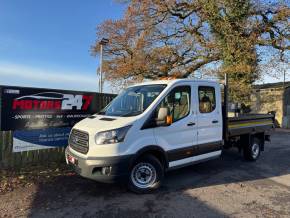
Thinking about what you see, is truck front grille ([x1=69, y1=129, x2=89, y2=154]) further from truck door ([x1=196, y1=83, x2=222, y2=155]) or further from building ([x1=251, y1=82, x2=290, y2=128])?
building ([x1=251, y1=82, x2=290, y2=128])

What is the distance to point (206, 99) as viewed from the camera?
6223mm

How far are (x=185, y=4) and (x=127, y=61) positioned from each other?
245 inches

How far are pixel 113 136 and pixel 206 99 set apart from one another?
2.68 m

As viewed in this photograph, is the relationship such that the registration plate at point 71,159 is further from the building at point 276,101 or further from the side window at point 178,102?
the building at point 276,101

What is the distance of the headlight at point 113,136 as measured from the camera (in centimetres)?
464

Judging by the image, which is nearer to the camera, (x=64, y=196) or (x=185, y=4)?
(x=64, y=196)

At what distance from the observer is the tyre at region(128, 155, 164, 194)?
16.6 ft

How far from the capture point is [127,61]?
69.6 ft

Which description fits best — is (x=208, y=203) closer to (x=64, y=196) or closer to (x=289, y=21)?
(x=64, y=196)

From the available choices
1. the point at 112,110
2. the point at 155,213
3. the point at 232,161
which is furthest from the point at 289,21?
the point at 155,213

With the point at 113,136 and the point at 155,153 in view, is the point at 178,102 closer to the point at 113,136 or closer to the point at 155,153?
the point at 155,153

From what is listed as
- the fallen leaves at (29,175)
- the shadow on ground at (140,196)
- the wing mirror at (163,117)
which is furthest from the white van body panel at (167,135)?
the fallen leaves at (29,175)

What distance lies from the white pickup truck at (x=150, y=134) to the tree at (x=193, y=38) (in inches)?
472

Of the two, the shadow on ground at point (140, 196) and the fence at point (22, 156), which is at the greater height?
the fence at point (22, 156)
